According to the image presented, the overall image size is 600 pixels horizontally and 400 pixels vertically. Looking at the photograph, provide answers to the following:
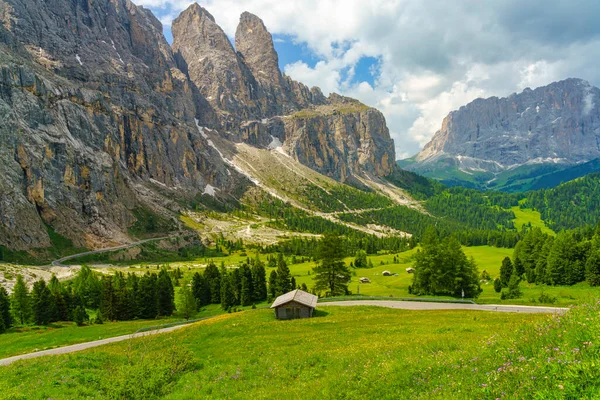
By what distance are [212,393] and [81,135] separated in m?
218

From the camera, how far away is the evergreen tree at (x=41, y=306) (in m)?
62.8

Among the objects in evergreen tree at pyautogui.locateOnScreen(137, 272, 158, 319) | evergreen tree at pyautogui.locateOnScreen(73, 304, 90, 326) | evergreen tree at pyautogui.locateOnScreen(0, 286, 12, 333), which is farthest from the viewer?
evergreen tree at pyautogui.locateOnScreen(137, 272, 158, 319)

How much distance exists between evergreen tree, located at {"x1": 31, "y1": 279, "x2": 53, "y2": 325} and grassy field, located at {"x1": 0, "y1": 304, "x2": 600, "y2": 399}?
44719 mm

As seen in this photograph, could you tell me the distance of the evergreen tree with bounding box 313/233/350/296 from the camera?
6362 centimetres

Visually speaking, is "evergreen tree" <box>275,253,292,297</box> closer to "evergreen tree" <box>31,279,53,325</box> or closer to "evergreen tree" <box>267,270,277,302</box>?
"evergreen tree" <box>267,270,277,302</box>

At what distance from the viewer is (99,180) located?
18225 centimetres

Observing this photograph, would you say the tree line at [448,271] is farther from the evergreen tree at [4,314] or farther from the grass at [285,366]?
the evergreen tree at [4,314]

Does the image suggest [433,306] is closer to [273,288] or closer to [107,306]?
[273,288]

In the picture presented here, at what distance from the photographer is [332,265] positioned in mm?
64562

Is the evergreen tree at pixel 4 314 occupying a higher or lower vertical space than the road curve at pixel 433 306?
higher

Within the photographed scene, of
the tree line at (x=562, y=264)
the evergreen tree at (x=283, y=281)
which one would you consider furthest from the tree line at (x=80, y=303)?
the tree line at (x=562, y=264)

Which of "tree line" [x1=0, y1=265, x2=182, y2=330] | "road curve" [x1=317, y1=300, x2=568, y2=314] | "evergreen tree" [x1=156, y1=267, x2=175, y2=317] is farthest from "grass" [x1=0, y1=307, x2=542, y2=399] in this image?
"evergreen tree" [x1=156, y1=267, x2=175, y2=317]

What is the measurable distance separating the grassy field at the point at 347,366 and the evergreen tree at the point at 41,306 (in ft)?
147

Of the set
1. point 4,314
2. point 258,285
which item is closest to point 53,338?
point 4,314
